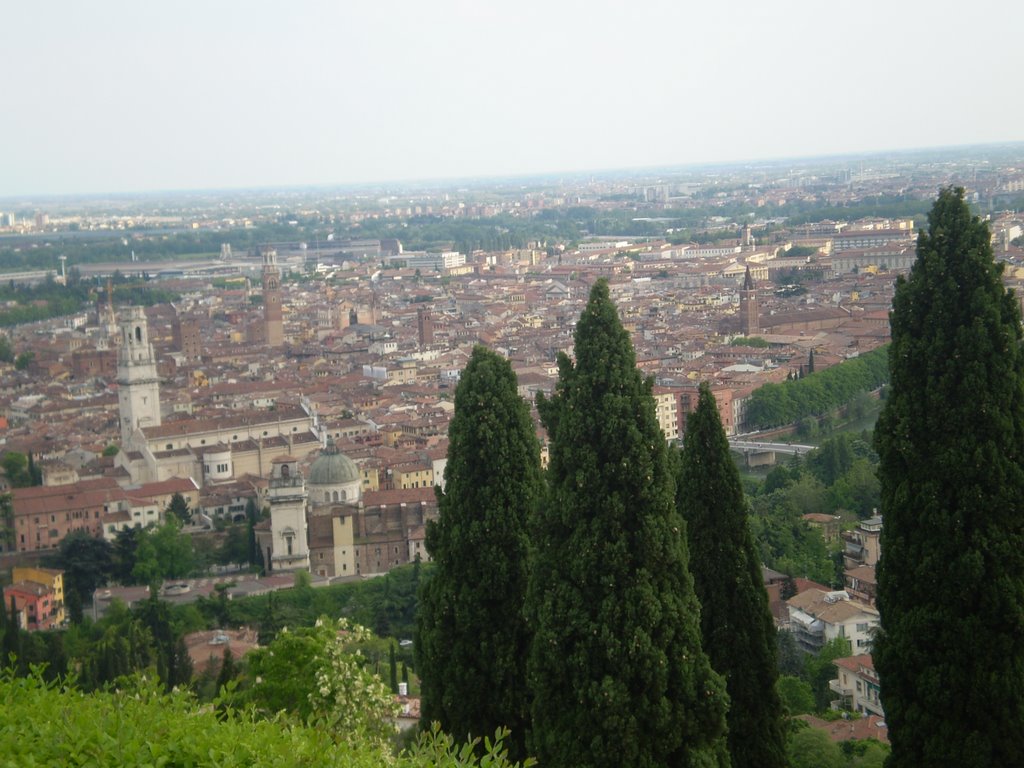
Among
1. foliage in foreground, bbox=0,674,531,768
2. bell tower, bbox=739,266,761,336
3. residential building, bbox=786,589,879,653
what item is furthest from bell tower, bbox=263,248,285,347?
foliage in foreground, bbox=0,674,531,768

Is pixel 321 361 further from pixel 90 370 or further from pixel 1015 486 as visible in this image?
pixel 1015 486

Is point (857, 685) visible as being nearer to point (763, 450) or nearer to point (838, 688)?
point (838, 688)

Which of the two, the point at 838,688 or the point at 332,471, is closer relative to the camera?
the point at 838,688

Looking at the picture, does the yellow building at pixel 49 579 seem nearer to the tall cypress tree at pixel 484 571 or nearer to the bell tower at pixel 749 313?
the tall cypress tree at pixel 484 571

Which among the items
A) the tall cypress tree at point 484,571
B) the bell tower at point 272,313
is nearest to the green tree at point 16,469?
the bell tower at point 272,313

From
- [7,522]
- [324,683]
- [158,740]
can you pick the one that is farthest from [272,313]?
[158,740]

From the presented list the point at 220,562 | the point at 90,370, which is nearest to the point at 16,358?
the point at 90,370
